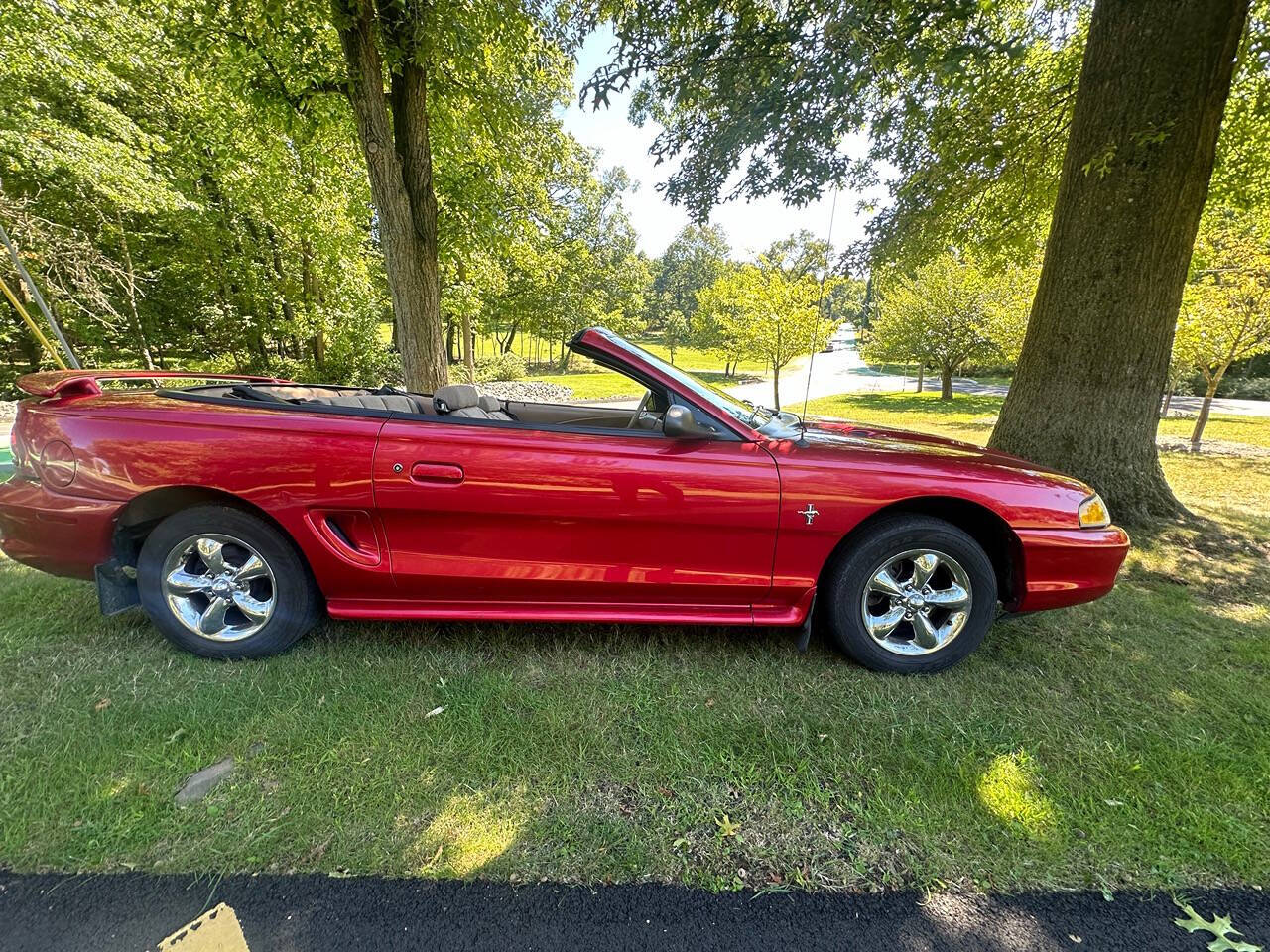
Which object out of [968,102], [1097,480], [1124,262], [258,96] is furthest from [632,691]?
[968,102]

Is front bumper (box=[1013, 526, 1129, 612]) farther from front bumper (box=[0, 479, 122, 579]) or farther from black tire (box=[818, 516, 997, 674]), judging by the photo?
front bumper (box=[0, 479, 122, 579])

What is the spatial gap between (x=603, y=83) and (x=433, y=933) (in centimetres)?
561

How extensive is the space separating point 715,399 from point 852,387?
94.4 feet

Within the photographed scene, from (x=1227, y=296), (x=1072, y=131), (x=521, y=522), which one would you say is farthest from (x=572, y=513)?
(x=1227, y=296)

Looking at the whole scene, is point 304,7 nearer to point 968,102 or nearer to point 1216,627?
point 968,102

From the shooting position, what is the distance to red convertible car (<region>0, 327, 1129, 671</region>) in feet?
7.27

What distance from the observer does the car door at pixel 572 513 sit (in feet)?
7.21

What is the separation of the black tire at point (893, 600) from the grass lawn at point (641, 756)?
0.35ft

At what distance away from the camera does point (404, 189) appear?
513cm

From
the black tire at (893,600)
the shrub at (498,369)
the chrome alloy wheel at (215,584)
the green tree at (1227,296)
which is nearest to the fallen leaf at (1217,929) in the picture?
the black tire at (893,600)

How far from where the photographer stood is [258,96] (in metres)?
5.46

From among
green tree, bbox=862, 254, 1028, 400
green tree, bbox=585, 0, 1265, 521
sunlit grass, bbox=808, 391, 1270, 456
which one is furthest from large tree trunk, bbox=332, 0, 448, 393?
green tree, bbox=862, 254, 1028, 400

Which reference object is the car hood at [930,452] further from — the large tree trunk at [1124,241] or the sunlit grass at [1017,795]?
the large tree trunk at [1124,241]

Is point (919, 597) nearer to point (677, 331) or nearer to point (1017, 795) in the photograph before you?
point (1017, 795)
